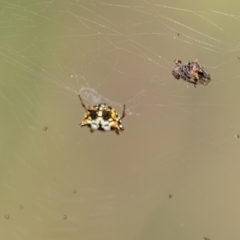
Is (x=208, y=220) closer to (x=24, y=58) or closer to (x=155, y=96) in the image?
(x=155, y=96)

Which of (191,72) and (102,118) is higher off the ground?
(191,72)

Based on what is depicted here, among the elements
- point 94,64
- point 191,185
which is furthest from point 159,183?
point 94,64

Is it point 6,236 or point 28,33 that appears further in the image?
point 6,236

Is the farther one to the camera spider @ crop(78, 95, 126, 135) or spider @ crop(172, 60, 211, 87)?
spider @ crop(172, 60, 211, 87)

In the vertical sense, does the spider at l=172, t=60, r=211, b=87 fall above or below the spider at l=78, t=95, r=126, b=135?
above

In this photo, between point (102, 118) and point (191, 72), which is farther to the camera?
point (191, 72)
